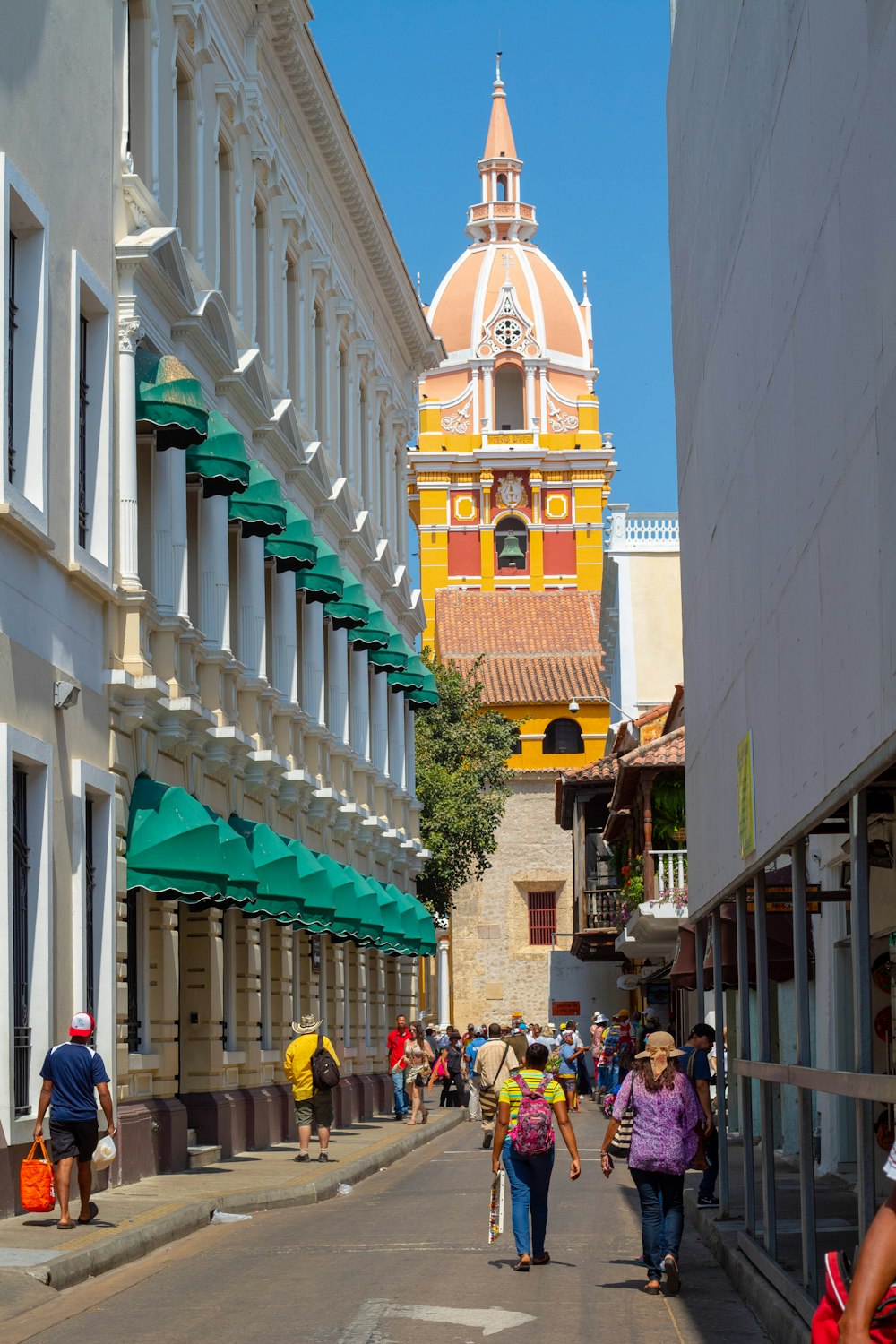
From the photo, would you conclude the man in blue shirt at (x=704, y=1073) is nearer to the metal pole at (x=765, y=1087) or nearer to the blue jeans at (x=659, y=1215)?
the blue jeans at (x=659, y=1215)

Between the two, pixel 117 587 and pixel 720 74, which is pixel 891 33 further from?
pixel 117 587

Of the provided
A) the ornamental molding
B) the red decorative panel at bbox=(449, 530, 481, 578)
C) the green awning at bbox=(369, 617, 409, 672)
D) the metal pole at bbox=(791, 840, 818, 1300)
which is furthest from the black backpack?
the red decorative panel at bbox=(449, 530, 481, 578)

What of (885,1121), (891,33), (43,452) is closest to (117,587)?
(43,452)

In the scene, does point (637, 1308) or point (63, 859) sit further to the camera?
point (63, 859)

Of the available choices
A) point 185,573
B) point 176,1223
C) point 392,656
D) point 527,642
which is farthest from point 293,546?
point 527,642

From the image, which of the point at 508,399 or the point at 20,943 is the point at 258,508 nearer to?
the point at 20,943

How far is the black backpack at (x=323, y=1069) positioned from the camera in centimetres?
2461

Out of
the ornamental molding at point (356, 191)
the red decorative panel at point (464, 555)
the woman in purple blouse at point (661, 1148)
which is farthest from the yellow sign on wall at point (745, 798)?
the red decorative panel at point (464, 555)

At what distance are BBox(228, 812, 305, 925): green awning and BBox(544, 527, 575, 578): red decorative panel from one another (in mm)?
63995

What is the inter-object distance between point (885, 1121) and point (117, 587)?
38.3 ft

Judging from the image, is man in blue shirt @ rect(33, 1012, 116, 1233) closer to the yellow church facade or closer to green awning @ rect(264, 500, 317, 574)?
green awning @ rect(264, 500, 317, 574)

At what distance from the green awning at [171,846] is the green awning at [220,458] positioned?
3972mm

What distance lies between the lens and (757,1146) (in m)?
27.3

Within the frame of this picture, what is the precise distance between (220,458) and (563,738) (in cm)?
5486
